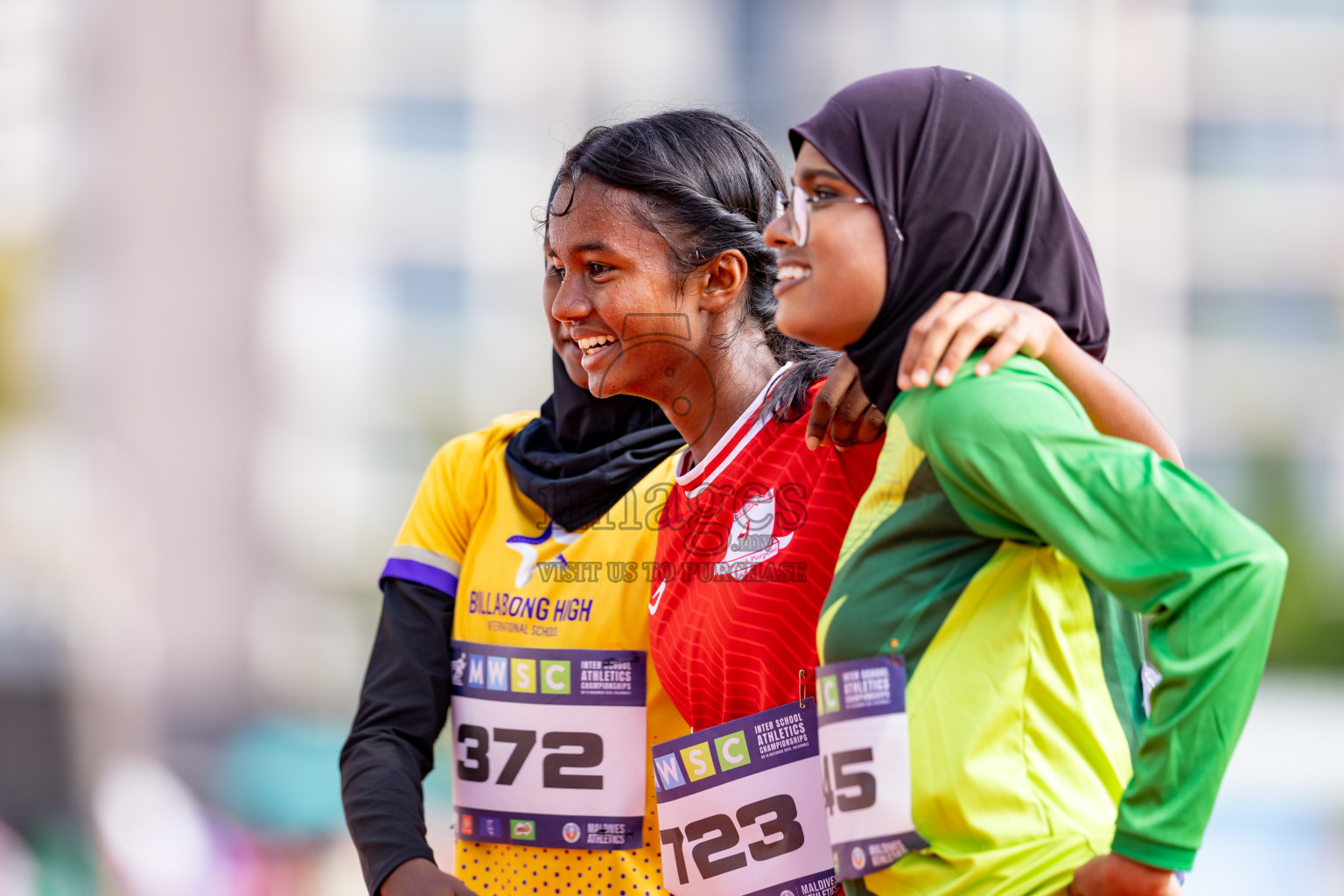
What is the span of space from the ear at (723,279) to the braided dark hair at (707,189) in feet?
0.05

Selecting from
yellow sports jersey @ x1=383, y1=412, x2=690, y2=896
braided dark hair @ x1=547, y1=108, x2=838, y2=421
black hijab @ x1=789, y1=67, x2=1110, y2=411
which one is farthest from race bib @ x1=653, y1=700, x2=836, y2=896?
black hijab @ x1=789, y1=67, x2=1110, y2=411

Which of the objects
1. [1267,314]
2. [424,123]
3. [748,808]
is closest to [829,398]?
[748,808]

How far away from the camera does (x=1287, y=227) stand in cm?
2409

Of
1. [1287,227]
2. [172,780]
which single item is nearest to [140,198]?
[172,780]

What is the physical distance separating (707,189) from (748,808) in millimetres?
1014

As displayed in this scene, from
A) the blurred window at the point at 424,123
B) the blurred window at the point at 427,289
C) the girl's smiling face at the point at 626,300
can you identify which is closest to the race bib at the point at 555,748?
the girl's smiling face at the point at 626,300

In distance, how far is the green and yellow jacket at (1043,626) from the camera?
129 centimetres

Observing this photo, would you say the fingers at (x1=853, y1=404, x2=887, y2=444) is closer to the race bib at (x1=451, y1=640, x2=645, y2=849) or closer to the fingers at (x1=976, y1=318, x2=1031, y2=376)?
the fingers at (x1=976, y1=318, x2=1031, y2=376)

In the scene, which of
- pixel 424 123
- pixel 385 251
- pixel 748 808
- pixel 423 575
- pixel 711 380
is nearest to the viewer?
pixel 748 808

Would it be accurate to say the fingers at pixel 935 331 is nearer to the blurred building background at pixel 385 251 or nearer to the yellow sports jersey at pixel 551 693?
the yellow sports jersey at pixel 551 693

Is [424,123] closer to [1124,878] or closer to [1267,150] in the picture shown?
[1267,150]

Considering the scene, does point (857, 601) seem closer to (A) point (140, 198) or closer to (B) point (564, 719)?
(B) point (564, 719)

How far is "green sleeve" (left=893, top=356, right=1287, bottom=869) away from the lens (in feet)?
4.22

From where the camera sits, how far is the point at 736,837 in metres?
2.00
